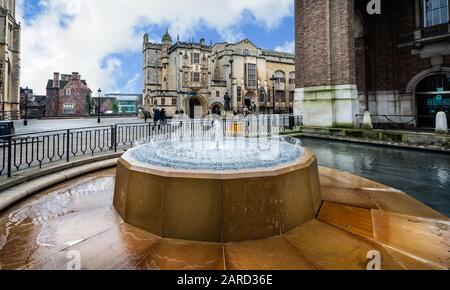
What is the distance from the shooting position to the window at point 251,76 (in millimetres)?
57250

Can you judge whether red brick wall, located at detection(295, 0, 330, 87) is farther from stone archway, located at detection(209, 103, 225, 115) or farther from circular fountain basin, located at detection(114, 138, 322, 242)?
stone archway, located at detection(209, 103, 225, 115)

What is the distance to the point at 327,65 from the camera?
14750mm

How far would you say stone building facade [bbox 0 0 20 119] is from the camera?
108 ft

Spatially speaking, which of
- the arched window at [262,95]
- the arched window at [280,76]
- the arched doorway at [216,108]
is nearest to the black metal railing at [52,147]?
the arched doorway at [216,108]

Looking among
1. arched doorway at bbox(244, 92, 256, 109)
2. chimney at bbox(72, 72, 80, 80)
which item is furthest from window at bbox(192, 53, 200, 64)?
chimney at bbox(72, 72, 80, 80)

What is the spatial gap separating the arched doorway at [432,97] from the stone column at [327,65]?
217 inches

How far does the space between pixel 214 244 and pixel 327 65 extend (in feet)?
48.3

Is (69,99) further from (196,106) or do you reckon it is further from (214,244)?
(214,244)

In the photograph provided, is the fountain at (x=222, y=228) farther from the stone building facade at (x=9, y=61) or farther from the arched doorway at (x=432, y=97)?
the stone building facade at (x=9, y=61)

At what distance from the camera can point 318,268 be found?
7.45ft

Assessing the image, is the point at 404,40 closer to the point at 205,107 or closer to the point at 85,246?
the point at 85,246

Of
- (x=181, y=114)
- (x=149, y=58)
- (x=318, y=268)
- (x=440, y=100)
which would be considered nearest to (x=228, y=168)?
(x=318, y=268)

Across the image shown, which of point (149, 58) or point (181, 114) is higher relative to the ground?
point (149, 58)

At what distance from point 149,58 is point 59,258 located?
6439cm
